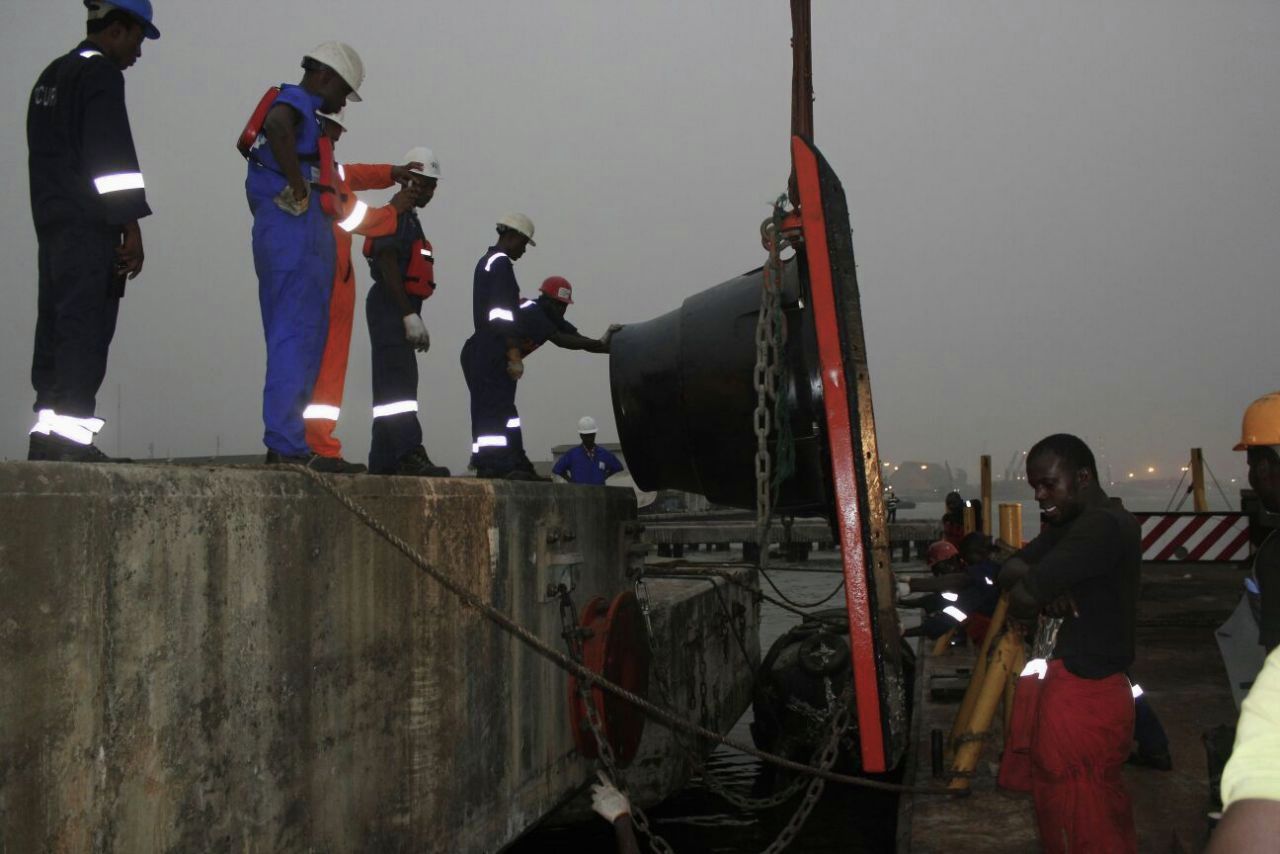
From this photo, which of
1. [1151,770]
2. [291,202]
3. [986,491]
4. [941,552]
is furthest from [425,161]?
[986,491]

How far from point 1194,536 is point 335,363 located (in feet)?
44.1

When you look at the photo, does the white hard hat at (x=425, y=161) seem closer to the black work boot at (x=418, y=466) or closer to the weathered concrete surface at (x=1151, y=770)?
the black work boot at (x=418, y=466)

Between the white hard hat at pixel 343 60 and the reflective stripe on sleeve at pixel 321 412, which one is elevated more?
the white hard hat at pixel 343 60

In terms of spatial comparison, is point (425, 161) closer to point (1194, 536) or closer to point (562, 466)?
point (562, 466)

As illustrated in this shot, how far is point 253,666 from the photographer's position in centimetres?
262

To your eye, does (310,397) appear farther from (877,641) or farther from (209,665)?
(877,641)

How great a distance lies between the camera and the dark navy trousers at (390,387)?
Result: 5098mm

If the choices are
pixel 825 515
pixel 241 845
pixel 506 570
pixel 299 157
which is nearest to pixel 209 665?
pixel 241 845

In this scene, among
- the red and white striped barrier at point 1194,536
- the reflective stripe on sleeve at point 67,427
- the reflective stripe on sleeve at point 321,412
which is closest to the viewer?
the reflective stripe on sleeve at point 67,427

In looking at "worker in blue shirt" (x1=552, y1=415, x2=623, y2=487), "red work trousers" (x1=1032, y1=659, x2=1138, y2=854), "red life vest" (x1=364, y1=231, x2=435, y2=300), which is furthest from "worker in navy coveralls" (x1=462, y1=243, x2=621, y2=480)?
"worker in blue shirt" (x1=552, y1=415, x2=623, y2=487)

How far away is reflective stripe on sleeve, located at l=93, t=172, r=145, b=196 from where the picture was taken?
3352mm

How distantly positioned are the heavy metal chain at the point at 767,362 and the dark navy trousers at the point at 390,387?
1780 mm

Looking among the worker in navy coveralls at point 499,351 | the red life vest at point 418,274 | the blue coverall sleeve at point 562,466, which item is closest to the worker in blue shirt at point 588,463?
the blue coverall sleeve at point 562,466

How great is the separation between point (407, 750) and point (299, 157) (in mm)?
2267
